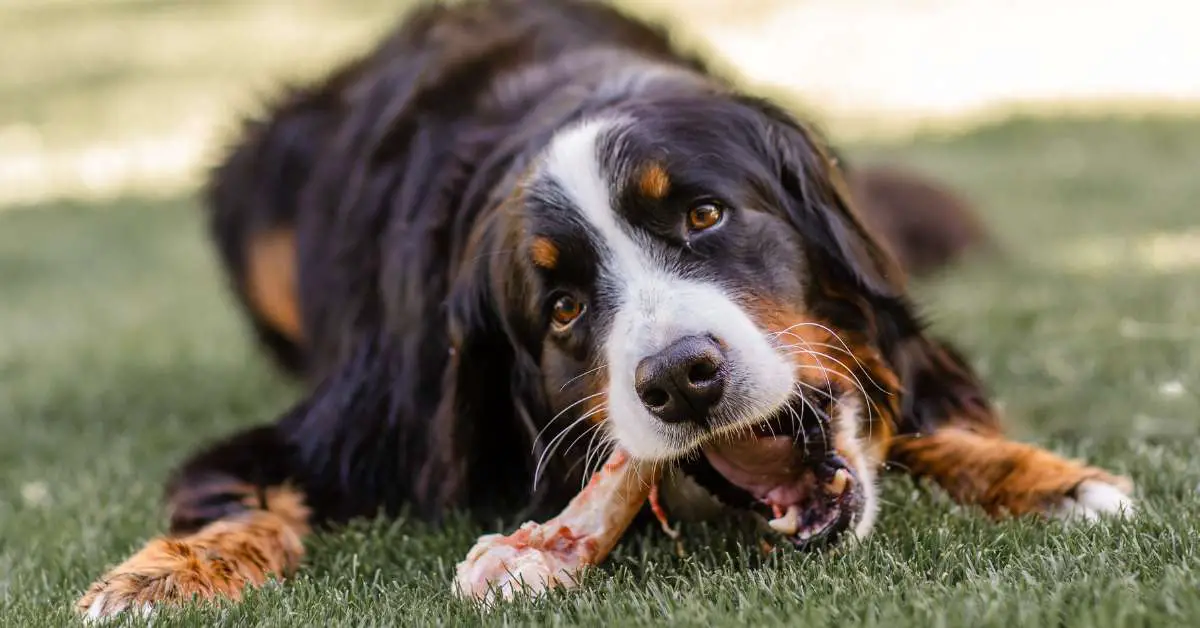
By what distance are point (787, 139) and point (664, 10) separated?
10631 millimetres

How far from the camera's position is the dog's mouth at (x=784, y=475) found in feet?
8.49

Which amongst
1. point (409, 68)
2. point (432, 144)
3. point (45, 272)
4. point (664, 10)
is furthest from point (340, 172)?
point (664, 10)

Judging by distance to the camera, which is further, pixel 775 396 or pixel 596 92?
pixel 596 92

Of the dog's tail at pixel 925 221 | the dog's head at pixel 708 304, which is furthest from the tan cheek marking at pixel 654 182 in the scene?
the dog's tail at pixel 925 221

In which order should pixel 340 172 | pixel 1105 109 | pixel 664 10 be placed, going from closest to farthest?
pixel 340 172 → pixel 1105 109 → pixel 664 10

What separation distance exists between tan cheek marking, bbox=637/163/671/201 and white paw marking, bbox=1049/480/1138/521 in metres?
1.00

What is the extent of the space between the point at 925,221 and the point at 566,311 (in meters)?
3.15

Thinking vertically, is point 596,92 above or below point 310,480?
above

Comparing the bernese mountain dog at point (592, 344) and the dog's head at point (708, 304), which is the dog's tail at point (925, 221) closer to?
the bernese mountain dog at point (592, 344)

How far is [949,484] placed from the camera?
9.64ft

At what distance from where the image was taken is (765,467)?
2.67 meters

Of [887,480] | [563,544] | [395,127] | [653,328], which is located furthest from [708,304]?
[395,127]

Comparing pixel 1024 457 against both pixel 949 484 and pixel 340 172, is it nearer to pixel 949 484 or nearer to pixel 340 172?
pixel 949 484

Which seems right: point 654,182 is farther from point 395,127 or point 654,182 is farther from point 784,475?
point 395,127
